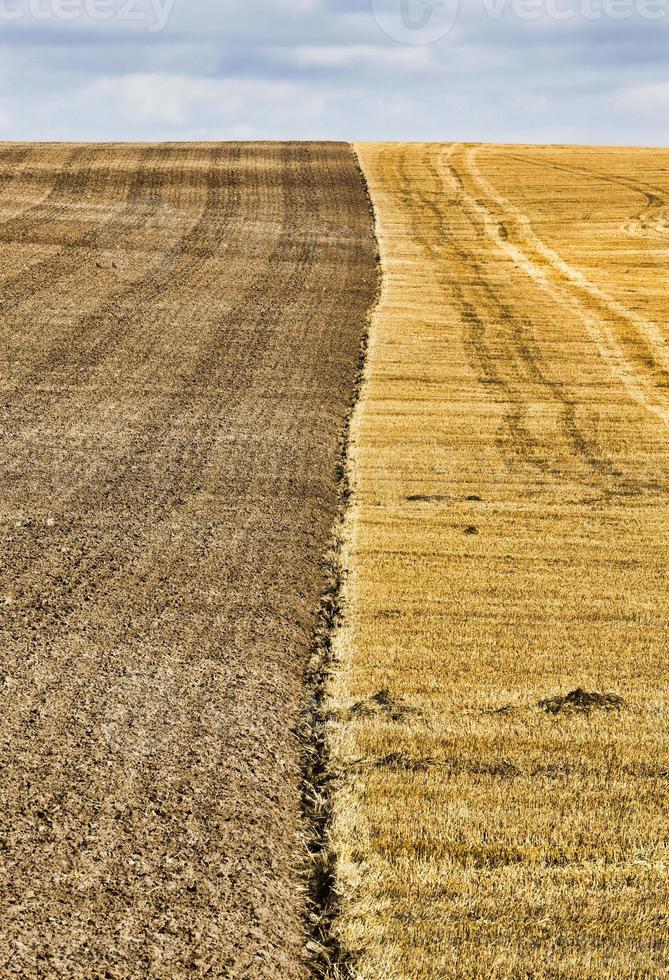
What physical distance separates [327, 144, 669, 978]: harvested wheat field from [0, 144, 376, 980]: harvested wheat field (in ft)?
1.90

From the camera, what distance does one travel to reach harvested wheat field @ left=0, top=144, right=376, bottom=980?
5.83 m

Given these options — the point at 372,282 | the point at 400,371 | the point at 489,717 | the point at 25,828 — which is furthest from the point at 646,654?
the point at 372,282

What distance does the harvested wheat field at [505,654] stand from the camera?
595 centimetres

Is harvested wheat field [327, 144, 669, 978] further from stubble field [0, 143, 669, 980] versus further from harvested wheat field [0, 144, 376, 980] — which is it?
harvested wheat field [0, 144, 376, 980]

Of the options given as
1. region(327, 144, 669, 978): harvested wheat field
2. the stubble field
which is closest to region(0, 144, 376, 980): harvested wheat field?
the stubble field

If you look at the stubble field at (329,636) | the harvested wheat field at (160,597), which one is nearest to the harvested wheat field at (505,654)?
the stubble field at (329,636)

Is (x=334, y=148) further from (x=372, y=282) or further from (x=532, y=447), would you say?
(x=532, y=447)

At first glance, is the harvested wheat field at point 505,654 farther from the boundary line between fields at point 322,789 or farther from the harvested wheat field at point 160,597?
the harvested wheat field at point 160,597

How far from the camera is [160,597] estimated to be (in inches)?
386

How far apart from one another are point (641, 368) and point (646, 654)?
39.1ft

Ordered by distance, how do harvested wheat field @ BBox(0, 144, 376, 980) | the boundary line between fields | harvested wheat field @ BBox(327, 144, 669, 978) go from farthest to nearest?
harvested wheat field @ BBox(327, 144, 669, 978) < harvested wheat field @ BBox(0, 144, 376, 980) < the boundary line between fields

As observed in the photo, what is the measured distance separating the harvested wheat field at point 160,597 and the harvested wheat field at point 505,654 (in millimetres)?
579

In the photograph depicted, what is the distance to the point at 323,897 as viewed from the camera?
606 centimetres

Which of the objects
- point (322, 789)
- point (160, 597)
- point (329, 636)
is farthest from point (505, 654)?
point (160, 597)
